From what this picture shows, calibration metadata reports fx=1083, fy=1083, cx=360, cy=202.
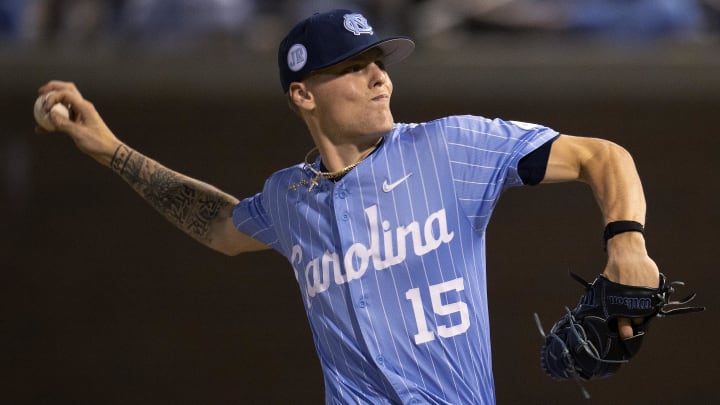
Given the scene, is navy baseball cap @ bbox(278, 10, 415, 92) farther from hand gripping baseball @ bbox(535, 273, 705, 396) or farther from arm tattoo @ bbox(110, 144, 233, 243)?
hand gripping baseball @ bbox(535, 273, 705, 396)

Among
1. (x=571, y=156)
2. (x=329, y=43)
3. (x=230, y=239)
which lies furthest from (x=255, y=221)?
(x=571, y=156)

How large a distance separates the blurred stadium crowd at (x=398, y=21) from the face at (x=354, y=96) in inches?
126

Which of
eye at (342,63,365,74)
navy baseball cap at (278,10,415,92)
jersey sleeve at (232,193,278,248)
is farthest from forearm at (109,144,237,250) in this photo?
eye at (342,63,365,74)

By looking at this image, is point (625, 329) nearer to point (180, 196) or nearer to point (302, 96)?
point (302, 96)

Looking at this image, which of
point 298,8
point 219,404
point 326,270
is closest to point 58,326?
point 219,404

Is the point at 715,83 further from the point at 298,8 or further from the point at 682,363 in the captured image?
the point at 298,8

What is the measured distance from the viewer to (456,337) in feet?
9.92

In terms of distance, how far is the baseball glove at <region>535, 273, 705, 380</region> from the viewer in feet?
8.73

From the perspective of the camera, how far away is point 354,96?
10.3 ft

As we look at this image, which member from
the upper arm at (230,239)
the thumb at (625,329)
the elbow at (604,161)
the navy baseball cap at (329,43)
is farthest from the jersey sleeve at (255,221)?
the thumb at (625,329)

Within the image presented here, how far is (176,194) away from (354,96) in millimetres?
913

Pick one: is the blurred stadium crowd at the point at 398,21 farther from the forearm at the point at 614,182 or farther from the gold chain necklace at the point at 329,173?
the forearm at the point at 614,182

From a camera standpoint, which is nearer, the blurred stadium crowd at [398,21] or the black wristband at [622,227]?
the black wristband at [622,227]

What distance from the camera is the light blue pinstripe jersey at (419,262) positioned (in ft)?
9.89
